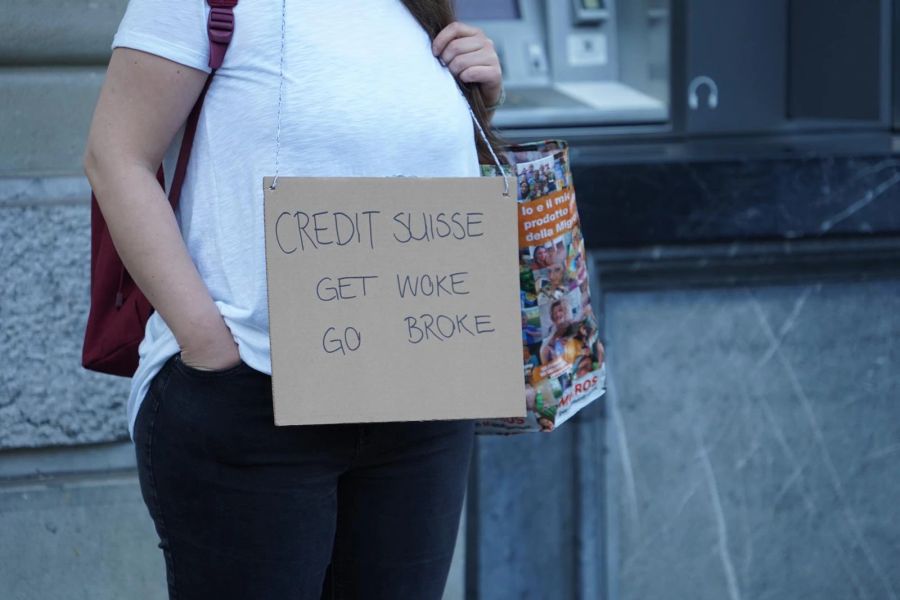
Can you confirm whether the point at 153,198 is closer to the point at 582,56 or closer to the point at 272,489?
the point at 272,489

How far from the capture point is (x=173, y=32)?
1.47 meters

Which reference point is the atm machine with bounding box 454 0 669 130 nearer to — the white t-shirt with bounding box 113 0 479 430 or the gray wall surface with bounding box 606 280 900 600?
the gray wall surface with bounding box 606 280 900 600

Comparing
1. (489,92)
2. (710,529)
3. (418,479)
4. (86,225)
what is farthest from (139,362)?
(710,529)

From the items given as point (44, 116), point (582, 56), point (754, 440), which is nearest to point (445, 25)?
point (44, 116)

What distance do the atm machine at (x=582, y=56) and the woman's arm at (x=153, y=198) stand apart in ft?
5.30

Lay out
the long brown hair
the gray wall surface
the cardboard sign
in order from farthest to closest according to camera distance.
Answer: the gray wall surface
the long brown hair
the cardboard sign

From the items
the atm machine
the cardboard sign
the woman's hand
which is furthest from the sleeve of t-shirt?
the atm machine

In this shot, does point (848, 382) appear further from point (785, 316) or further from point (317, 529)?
point (317, 529)

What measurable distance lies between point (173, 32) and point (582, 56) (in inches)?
73.5

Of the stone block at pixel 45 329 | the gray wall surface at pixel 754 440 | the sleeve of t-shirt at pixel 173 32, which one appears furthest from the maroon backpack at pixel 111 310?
the gray wall surface at pixel 754 440

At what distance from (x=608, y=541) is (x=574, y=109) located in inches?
42.3

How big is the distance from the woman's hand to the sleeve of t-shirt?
33 centimetres

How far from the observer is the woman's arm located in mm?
1487

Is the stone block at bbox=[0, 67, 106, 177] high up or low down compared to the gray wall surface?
up
